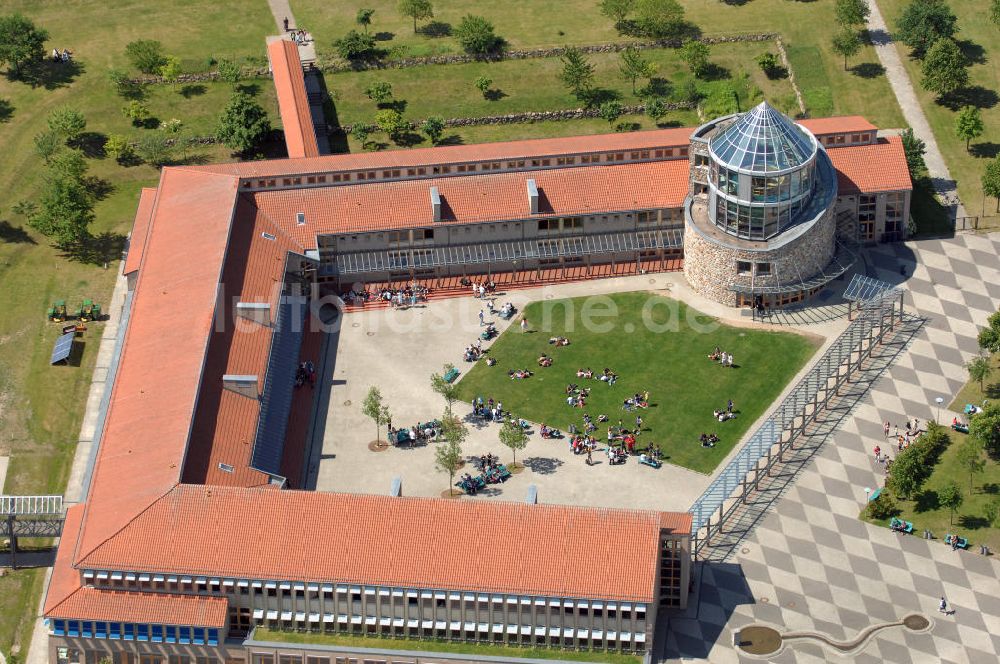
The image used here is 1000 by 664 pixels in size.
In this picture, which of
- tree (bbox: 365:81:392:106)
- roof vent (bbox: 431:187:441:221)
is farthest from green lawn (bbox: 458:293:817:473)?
tree (bbox: 365:81:392:106)

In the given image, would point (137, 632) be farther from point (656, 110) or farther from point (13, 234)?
point (656, 110)

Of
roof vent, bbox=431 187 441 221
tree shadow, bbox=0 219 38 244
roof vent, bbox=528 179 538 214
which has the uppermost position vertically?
roof vent, bbox=528 179 538 214

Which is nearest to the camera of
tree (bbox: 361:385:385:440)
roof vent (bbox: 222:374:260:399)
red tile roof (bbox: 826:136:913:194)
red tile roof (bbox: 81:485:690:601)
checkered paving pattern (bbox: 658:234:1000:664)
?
red tile roof (bbox: 81:485:690:601)

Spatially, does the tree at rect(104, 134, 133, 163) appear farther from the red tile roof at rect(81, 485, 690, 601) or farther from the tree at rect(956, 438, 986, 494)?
the tree at rect(956, 438, 986, 494)

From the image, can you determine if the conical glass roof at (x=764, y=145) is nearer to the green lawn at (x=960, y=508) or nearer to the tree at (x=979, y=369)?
the tree at (x=979, y=369)

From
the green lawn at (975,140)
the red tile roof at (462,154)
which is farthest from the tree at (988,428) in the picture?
the red tile roof at (462,154)

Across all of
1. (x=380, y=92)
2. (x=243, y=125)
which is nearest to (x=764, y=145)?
(x=380, y=92)
